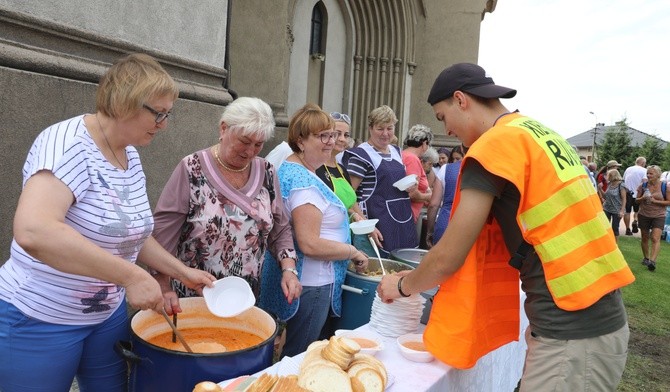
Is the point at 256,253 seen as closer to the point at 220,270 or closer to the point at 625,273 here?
the point at 220,270

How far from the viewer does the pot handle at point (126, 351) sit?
1399 mm

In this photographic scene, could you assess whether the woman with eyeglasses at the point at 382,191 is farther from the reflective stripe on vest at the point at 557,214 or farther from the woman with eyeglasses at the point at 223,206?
the reflective stripe on vest at the point at 557,214

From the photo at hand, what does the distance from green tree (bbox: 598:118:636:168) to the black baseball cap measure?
42.5m

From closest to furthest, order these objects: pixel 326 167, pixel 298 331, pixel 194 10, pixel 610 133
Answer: pixel 298 331
pixel 326 167
pixel 194 10
pixel 610 133

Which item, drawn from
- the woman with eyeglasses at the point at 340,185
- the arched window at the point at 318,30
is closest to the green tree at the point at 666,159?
Result: the arched window at the point at 318,30

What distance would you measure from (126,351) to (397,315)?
1.00m

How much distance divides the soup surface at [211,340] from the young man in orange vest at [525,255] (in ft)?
2.14

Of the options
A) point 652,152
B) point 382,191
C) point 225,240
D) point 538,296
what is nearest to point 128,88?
point 225,240

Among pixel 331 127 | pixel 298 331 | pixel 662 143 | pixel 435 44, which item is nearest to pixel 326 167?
pixel 331 127

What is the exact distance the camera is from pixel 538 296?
152 centimetres

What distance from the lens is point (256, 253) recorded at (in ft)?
6.73

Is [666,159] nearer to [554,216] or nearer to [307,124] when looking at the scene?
[307,124]

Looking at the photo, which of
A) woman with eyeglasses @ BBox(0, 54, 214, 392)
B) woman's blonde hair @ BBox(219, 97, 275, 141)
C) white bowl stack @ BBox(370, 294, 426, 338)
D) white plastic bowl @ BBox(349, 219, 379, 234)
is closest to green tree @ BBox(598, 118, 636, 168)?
white plastic bowl @ BBox(349, 219, 379, 234)

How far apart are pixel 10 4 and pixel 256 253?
175cm
